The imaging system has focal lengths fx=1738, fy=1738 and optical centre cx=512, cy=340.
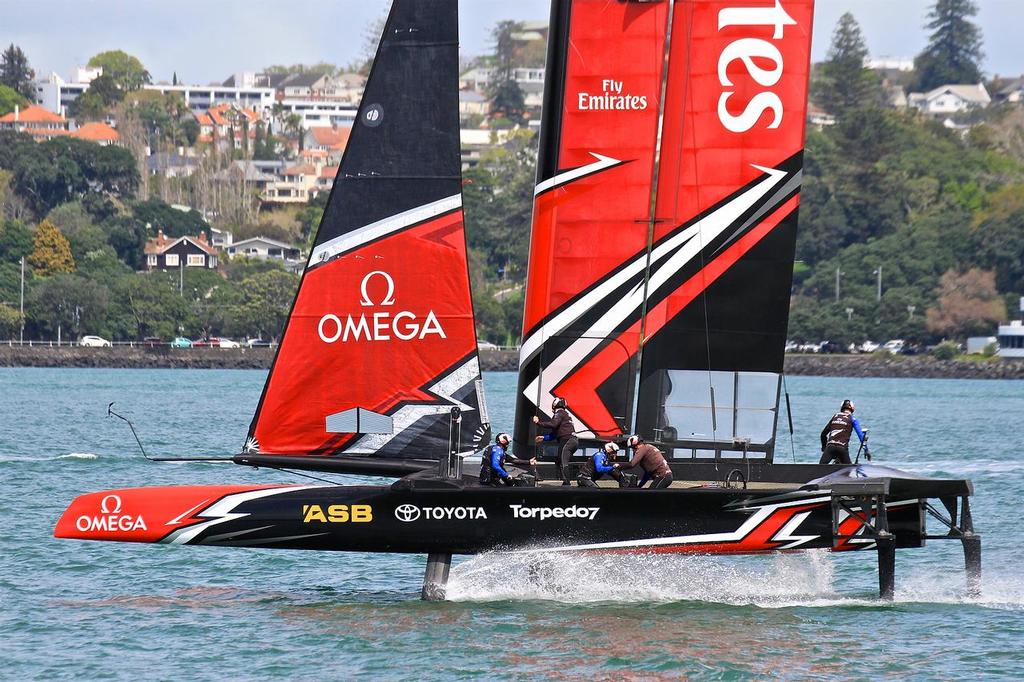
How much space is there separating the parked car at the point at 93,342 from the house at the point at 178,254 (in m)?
16.2

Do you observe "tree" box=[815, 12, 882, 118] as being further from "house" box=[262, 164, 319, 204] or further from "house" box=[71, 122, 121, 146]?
"house" box=[71, 122, 121, 146]

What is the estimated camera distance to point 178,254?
123 meters

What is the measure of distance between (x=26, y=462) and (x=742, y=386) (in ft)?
63.3

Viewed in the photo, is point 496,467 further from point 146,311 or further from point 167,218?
point 167,218

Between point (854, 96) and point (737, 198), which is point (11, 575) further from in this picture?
point (854, 96)

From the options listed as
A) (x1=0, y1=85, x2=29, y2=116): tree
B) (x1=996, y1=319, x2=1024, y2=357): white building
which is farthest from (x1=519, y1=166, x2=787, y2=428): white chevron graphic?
(x1=0, y1=85, x2=29, y2=116): tree

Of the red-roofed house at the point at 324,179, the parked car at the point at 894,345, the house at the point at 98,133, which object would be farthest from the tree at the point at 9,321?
the house at the point at 98,133

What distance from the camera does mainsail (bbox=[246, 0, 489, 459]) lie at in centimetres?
1639

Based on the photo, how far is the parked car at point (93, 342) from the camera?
339 feet

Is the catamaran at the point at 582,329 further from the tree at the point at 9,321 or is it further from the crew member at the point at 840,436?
the tree at the point at 9,321

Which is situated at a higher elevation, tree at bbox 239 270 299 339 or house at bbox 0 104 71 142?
house at bbox 0 104 71 142

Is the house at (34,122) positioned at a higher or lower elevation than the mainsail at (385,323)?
higher

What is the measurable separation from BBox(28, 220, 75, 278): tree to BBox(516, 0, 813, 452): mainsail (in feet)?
329

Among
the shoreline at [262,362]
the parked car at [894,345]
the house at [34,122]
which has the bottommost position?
the shoreline at [262,362]
